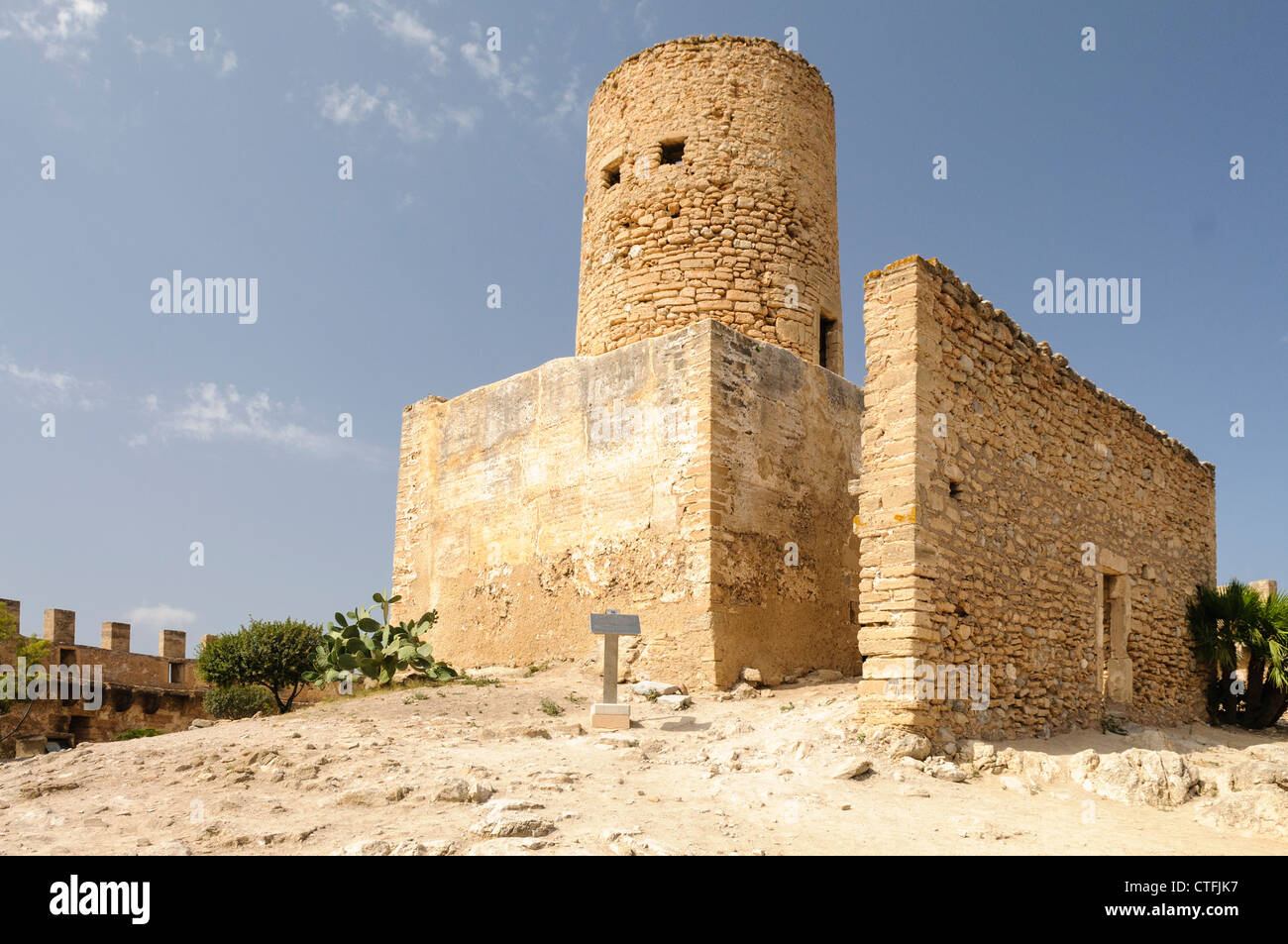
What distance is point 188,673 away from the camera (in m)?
25.0

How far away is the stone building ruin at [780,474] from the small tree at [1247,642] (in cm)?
49

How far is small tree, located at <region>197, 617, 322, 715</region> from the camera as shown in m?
19.5

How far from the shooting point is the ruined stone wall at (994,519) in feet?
25.3

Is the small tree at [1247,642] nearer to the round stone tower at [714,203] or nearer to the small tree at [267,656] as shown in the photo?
the round stone tower at [714,203]

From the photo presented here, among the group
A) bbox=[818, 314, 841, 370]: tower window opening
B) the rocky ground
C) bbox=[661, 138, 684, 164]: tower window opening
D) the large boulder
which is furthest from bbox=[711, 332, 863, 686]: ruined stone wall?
the large boulder

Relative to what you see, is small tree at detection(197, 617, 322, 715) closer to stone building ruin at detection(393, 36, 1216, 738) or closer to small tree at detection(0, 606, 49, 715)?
small tree at detection(0, 606, 49, 715)

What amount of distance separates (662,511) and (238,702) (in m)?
12.6

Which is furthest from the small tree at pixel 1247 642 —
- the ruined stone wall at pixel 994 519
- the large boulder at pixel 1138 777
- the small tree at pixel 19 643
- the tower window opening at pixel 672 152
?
the small tree at pixel 19 643

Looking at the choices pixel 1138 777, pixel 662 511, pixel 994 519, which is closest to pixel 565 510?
pixel 662 511

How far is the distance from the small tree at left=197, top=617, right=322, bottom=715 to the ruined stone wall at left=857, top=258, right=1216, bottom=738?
14642 millimetres

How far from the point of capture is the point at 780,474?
11016 millimetres

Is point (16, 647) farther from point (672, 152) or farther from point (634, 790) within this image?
point (634, 790)
